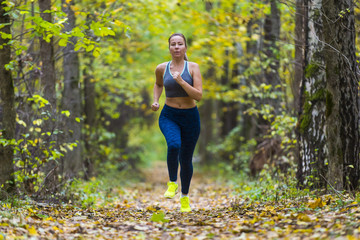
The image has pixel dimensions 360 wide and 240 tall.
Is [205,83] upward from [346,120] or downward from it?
upward

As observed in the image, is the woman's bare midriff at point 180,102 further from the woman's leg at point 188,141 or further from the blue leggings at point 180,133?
the woman's leg at point 188,141

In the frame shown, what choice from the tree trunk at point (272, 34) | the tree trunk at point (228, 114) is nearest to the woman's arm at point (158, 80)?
the tree trunk at point (272, 34)

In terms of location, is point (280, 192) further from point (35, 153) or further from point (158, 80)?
point (35, 153)

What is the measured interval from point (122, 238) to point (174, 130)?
1952 millimetres

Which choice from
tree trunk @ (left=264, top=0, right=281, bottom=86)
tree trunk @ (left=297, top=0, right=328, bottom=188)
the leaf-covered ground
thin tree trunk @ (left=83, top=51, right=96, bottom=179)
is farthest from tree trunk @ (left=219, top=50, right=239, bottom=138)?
the leaf-covered ground

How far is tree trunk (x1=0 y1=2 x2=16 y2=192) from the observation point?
6043mm

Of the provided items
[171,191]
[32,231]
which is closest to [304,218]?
[171,191]

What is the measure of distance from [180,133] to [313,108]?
214cm

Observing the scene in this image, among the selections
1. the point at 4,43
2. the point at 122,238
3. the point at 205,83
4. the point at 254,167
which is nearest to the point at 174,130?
the point at 122,238

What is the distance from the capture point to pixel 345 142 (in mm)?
5719

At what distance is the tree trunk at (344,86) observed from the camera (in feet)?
18.0

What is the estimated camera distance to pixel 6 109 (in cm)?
613

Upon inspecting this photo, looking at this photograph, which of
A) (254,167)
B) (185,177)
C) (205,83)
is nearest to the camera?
(185,177)

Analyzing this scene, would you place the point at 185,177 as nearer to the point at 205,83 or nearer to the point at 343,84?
the point at 343,84
